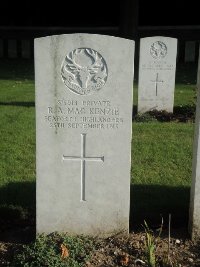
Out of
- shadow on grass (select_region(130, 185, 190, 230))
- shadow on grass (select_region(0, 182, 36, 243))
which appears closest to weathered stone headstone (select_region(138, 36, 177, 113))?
shadow on grass (select_region(130, 185, 190, 230))

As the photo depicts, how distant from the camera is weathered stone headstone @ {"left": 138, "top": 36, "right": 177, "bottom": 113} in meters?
9.16

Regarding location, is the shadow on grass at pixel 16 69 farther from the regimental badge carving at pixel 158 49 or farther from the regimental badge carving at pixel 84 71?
the regimental badge carving at pixel 84 71

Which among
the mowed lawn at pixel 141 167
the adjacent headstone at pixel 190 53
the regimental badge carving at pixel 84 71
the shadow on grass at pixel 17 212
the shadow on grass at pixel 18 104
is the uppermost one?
the adjacent headstone at pixel 190 53

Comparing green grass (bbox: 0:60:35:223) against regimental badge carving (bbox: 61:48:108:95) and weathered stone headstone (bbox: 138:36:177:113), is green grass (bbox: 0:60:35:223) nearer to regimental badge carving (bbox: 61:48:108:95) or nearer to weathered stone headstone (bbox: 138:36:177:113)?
regimental badge carving (bbox: 61:48:108:95)

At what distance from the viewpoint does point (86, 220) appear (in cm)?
432

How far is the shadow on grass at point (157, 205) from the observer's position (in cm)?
476

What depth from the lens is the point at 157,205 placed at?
504cm

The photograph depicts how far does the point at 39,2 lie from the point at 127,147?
1781 cm

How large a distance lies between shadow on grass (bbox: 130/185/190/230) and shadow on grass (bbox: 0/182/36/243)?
1043 millimetres

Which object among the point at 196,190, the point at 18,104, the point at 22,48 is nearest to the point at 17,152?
the point at 196,190

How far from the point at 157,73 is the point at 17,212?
5.34 metres

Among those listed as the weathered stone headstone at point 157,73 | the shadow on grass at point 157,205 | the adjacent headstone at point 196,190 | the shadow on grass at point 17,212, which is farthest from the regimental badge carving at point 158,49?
the adjacent headstone at point 196,190

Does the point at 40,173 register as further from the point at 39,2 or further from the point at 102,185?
the point at 39,2

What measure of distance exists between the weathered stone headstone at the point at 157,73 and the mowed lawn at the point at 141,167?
73 cm
